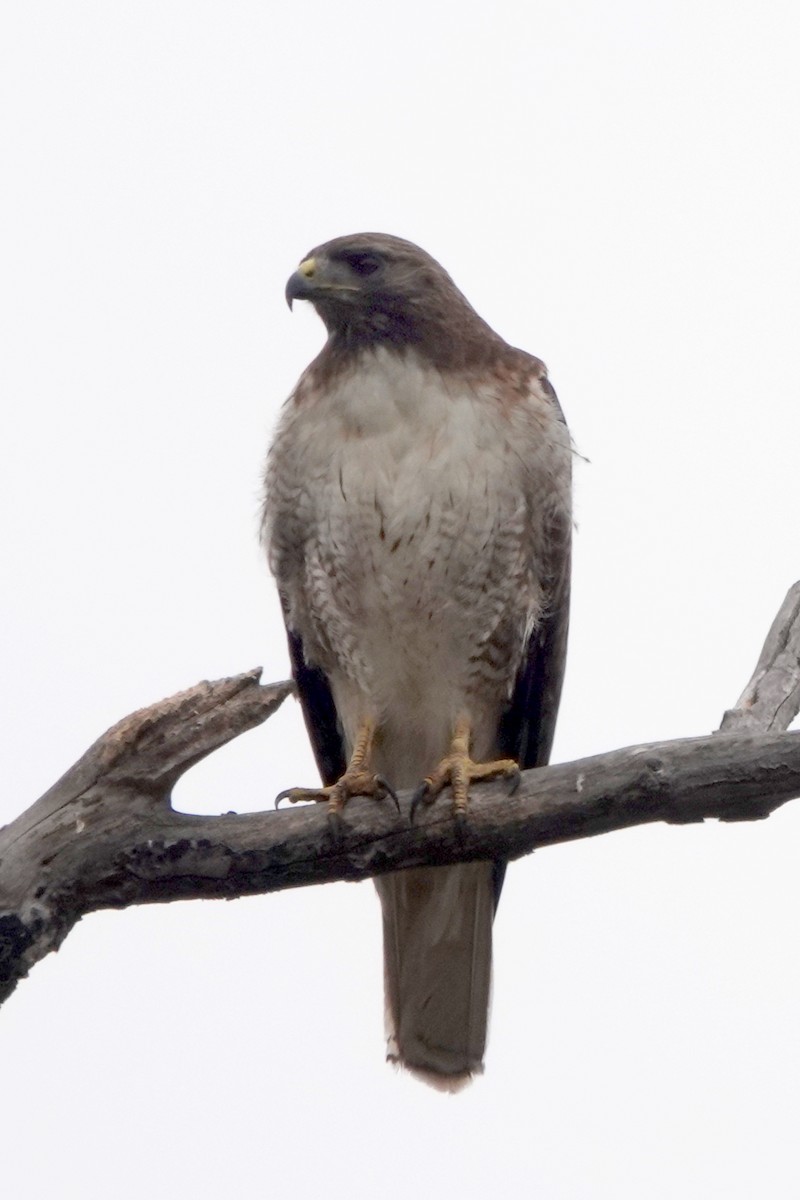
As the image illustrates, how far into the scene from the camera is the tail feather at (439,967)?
6.11 metres

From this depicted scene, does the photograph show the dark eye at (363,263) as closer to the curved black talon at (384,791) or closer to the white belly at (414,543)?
the white belly at (414,543)

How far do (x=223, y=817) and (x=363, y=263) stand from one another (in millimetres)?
2312

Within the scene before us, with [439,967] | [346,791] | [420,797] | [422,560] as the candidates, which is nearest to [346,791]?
[346,791]

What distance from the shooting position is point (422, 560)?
223 inches

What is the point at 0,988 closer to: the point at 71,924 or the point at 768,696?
the point at 71,924

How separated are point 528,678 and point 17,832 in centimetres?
231

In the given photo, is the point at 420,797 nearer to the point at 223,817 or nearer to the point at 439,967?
the point at 223,817

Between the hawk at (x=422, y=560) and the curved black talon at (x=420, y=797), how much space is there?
37 centimetres

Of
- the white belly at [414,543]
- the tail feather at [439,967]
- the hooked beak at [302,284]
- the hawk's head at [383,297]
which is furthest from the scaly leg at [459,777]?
the hooked beak at [302,284]

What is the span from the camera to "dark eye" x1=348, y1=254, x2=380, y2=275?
5.98 meters

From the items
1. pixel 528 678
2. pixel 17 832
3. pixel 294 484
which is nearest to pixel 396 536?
pixel 294 484

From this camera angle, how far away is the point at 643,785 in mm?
4520

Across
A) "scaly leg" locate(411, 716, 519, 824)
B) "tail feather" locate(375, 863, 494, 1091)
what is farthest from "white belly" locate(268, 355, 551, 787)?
"tail feather" locate(375, 863, 494, 1091)

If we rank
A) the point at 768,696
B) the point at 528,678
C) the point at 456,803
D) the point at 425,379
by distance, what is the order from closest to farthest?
the point at 456,803 → the point at 768,696 → the point at 425,379 → the point at 528,678
